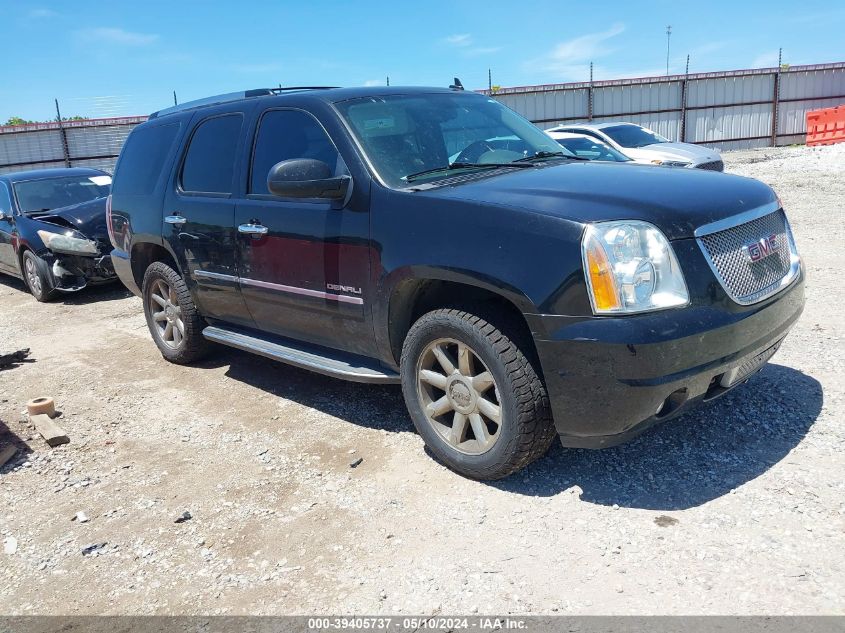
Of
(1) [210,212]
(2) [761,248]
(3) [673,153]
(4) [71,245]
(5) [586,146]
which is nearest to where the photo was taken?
(2) [761,248]

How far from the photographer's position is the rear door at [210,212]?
4.60 metres

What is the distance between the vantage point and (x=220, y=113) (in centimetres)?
484

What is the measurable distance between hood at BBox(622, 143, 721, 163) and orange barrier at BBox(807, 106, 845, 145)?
551 inches

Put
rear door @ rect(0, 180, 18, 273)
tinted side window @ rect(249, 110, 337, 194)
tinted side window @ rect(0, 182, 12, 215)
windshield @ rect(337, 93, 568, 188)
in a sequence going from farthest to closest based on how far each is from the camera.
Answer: tinted side window @ rect(0, 182, 12, 215), rear door @ rect(0, 180, 18, 273), tinted side window @ rect(249, 110, 337, 194), windshield @ rect(337, 93, 568, 188)

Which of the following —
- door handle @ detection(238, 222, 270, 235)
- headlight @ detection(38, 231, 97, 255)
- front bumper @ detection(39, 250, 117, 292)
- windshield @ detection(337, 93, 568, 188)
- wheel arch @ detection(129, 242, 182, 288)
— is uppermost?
windshield @ detection(337, 93, 568, 188)

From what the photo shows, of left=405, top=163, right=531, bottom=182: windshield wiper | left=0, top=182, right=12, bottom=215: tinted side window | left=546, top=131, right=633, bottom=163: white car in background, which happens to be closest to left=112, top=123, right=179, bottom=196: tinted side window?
left=405, top=163, right=531, bottom=182: windshield wiper

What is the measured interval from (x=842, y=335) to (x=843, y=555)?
286 centimetres

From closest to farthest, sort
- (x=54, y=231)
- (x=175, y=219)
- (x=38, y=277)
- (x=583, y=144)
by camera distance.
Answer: (x=175, y=219), (x=54, y=231), (x=38, y=277), (x=583, y=144)

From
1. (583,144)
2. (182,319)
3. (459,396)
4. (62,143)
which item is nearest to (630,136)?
(583,144)

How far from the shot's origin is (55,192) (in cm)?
974

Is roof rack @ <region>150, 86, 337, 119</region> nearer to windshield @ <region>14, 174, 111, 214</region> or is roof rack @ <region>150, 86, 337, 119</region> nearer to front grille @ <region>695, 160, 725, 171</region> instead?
windshield @ <region>14, 174, 111, 214</region>

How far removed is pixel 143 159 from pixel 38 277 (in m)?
4.33

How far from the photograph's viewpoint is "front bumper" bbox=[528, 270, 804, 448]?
273cm

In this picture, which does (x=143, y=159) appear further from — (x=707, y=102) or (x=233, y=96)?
(x=707, y=102)
